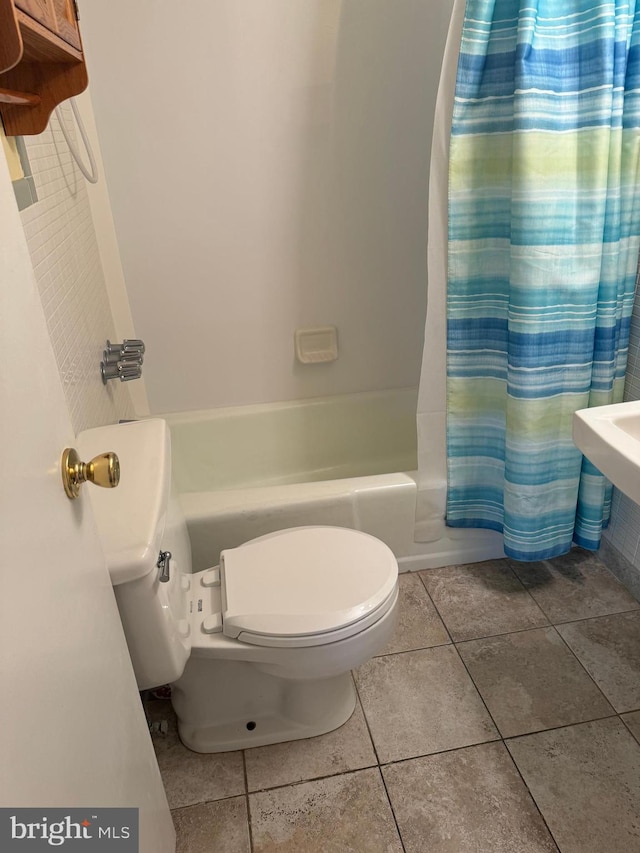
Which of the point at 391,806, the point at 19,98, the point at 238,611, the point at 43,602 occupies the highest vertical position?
the point at 19,98

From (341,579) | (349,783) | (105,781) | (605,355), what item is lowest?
(349,783)

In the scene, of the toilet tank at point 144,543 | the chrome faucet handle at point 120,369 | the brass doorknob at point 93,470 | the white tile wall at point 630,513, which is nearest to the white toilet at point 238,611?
the toilet tank at point 144,543

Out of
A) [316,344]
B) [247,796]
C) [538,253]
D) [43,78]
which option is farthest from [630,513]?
[43,78]

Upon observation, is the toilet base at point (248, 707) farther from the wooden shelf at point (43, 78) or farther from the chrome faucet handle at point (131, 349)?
the wooden shelf at point (43, 78)

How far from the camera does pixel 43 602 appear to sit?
642 mm

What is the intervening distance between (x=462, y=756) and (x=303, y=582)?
556 millimetres

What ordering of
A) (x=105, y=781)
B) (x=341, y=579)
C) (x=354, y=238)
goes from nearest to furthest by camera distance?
(x=105, y=781) → (x=341, y=579) → (x=354, y=238)

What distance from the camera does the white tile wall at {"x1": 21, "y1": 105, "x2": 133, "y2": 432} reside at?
129 cm

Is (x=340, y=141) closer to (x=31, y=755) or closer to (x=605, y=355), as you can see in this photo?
(x=605, y=355)

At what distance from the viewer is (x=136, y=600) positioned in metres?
1.06

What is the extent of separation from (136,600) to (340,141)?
1645 mm

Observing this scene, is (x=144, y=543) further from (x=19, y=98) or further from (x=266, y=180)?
(x=266, y=180)

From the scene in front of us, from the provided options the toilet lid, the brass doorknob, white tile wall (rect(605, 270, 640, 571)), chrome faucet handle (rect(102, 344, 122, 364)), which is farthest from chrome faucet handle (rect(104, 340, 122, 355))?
white tile wall (rect(605, 270, 640, 571))

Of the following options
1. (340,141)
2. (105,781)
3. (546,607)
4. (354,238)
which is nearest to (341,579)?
(105,781)
